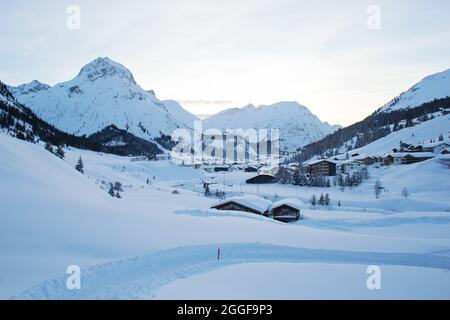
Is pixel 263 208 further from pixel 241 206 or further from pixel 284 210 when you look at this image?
pixel 241 206

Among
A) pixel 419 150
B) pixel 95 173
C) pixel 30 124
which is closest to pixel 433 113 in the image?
pixel 419 150

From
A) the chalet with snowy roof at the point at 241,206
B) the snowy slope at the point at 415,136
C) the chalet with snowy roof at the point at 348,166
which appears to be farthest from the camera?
the snowy slope at the point at 415,136

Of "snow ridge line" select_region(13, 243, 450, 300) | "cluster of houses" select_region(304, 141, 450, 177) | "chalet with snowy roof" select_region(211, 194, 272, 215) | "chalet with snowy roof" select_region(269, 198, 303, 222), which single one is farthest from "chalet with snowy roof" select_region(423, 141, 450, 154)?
"snow ridge line" select_region(13, 243, 450, 300)

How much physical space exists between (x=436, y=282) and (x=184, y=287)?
1011 centimetres

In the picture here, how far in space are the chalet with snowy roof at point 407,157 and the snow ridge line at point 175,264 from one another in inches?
3387

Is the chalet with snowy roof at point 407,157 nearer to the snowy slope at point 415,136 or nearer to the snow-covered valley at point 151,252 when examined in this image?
the snowy slope at point 415,136

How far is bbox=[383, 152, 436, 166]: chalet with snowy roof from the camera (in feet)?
314

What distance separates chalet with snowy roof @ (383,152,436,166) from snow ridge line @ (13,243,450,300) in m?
86.0

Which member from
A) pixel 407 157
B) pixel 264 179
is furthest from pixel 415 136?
pixel 264 179

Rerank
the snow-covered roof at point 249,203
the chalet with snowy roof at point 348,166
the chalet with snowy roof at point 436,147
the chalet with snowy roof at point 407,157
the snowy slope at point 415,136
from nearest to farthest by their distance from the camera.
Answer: the snow-covered roof at point 249,203 < the chalet with snowy roof at point 407,157 < the chalet with snowy roof at point 436,147 < the chalet with snowy roof at point 348,166 < the snowy slope at point 415,136

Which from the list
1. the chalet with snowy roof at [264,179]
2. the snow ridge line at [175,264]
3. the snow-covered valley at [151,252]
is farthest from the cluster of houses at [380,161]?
the snow ridge line at [175,264]

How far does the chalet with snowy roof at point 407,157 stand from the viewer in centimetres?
9562

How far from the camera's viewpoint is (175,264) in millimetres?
15641
